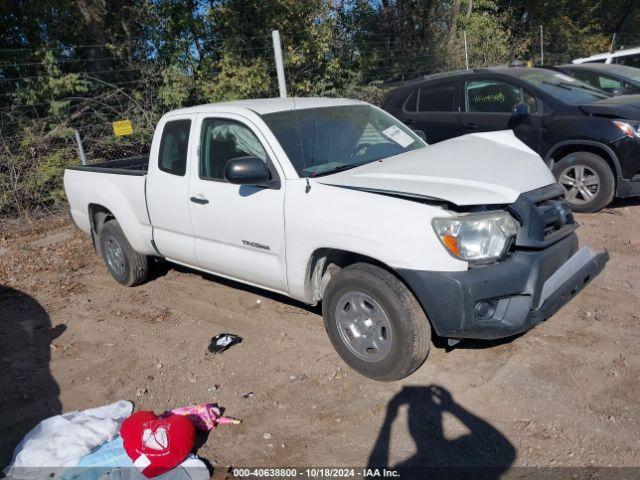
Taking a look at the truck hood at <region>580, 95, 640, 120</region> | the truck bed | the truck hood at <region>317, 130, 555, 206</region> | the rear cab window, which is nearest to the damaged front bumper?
the truck hood at <region>317, 130, 555, 206</region>

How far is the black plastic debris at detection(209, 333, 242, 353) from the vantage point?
4.30 m

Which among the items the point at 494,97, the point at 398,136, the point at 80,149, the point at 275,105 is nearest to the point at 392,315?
the point at 398,136

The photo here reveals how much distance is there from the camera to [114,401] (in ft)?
12.3

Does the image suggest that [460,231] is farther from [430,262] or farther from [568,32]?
[568,32]

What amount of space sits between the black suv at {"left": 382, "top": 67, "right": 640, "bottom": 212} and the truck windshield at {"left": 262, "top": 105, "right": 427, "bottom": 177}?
2.68m

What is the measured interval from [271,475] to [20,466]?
1380 millimetres

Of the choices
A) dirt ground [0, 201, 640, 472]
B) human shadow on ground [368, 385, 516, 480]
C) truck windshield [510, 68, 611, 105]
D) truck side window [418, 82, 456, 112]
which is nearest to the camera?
human shadow on ground [368, 385, 516, 480]

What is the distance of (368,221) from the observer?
337 cm

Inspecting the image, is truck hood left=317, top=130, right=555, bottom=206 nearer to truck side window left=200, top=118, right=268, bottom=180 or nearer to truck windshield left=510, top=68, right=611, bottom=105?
truck side window left=200, top=118, right=268, bottom=180

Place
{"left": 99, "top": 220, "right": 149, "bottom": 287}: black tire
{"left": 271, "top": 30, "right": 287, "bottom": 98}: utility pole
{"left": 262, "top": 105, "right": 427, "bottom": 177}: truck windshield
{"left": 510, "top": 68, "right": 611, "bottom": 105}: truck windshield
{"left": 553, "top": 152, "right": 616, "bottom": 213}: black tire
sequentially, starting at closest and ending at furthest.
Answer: {"left": 262, "top": 105, "right": 427, "bottom": 177}: truck windshield → {"left": 99, "top": 220, "right": 149, "bottom": 287}: black tire → {"left": 553, "top": 152, "right": 616, "bottom": 213}: black tire → {"left": 510, "top": 68, "right": 611, "bottom": 105}: truck windshield → {"left": 271, "top": 30, "right": 287, "bottom": 98}: utility pole

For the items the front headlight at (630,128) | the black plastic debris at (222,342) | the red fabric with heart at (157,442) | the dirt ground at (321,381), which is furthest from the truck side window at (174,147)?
the front headlight at (630,128)

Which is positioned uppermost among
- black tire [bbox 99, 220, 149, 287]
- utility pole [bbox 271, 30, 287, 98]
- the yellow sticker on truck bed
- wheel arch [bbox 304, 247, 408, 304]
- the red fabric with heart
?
utility pole [bbox 271, 30, 287, 98]

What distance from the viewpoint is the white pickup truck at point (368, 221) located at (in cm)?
320

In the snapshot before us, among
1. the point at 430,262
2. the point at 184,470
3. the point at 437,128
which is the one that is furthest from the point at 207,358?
the point at 437,128
